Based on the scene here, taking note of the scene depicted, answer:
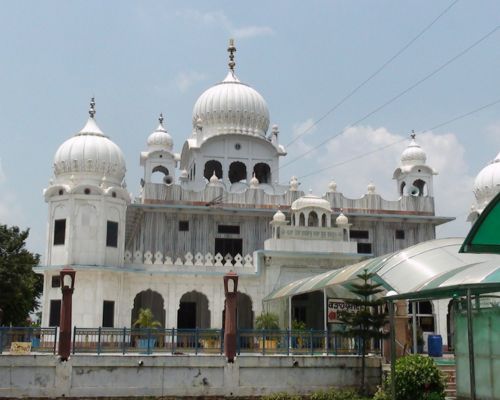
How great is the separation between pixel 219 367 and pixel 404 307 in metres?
6.32

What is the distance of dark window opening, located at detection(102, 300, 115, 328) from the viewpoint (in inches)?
1176

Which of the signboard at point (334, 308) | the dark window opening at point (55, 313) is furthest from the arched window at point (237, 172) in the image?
the signboard at point (334, 308)

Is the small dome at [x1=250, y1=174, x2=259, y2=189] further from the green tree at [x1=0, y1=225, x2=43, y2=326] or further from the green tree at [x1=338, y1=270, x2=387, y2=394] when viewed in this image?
the green tree at [x1=338, y1=270, x2=387, y2=394]

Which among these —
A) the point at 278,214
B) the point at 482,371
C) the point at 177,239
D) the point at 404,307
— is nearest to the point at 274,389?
the point at 404,307

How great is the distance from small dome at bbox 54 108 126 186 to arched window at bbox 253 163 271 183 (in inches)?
396

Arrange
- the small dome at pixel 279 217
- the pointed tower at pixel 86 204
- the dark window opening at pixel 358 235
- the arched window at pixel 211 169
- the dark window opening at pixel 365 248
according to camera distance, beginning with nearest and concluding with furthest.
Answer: the pointed tower at pixel 86 204
the small dome at pixel 279 217
the dark window opening at pixel 365 248
the dark window opening at pixel 358 235
the arched window at pixel 211 169

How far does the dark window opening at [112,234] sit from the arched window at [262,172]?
11622 mm

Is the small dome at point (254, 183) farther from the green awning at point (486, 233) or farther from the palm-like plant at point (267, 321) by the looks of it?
the green awning at point (486, 233)

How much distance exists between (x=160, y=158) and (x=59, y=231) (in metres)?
10.2

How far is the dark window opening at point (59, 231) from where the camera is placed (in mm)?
30766

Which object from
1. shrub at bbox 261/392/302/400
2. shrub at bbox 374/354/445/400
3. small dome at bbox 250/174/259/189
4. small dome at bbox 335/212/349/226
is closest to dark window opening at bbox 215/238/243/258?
small dome at bbox 250/174/259/189

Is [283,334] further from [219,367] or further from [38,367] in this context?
[38,367]

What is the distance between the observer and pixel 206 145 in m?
39.8

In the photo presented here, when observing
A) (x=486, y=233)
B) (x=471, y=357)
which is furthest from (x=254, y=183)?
(x=471, y=357)
